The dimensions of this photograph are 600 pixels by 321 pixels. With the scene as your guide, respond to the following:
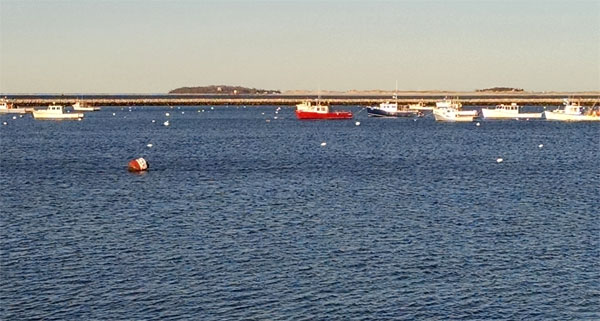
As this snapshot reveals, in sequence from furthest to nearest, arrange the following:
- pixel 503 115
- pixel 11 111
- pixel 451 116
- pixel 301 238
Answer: pixel 11 111
pixel 503 115
pixel 451 116
pixel 301 238

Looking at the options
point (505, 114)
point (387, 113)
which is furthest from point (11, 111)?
point (505, 114)

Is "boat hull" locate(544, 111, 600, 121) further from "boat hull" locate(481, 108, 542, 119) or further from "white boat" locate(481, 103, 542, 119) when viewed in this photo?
"white boat" locate(481, 103, 542, 119)

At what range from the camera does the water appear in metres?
31.2

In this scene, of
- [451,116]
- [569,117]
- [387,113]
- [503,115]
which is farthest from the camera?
[387,113]

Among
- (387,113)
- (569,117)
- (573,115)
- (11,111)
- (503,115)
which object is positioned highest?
(11,111)

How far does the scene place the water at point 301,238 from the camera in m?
31.2

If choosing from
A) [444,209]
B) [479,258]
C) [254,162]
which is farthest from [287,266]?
[254,162]

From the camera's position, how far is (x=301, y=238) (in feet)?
136

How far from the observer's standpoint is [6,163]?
260 ft

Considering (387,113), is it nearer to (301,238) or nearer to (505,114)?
(505,114)

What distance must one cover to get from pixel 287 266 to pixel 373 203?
666 inches

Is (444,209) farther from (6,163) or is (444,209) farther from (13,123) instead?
(13,123)

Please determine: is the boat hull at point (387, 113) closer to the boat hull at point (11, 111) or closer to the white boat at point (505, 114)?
the white boat at point (505, 114)

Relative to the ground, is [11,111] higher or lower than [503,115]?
higher
